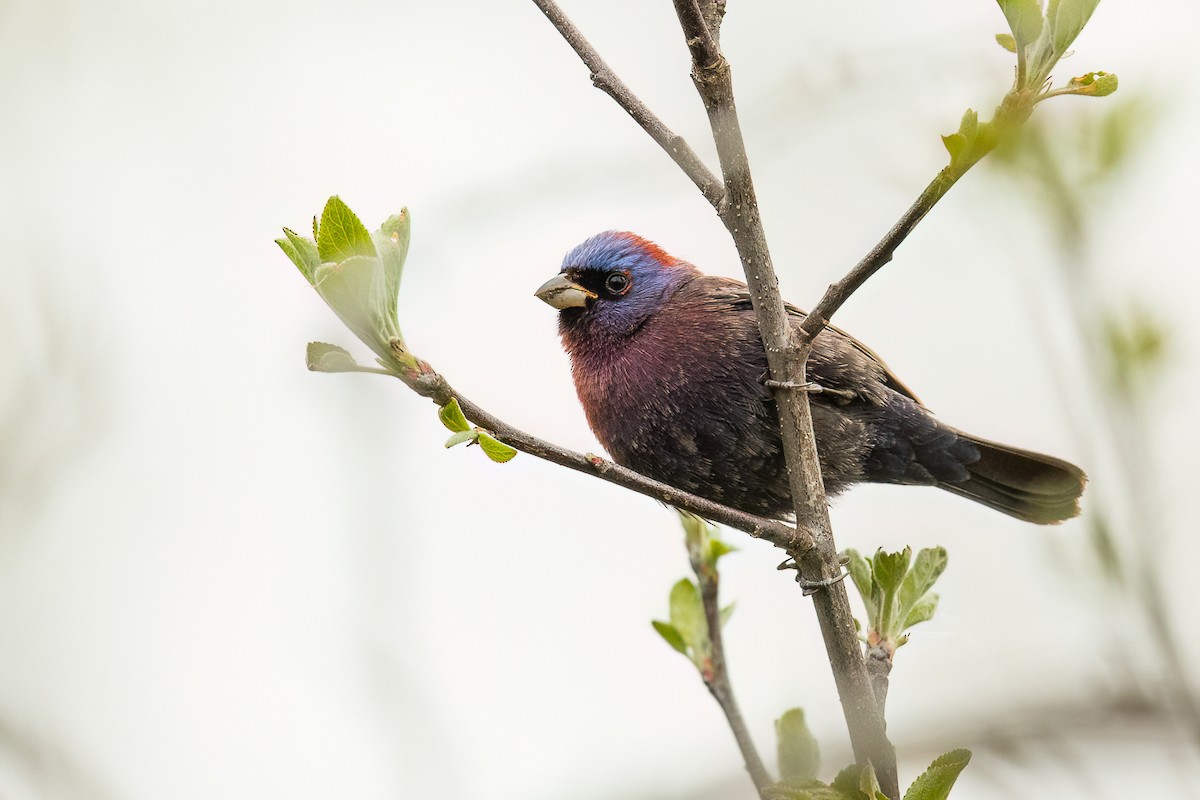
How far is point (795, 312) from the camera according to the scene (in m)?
4.71

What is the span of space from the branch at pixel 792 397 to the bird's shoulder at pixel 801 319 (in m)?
1.61

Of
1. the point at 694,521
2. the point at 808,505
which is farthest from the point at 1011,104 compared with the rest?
the point at 694,521

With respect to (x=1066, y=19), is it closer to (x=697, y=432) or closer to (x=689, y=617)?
(x=689, y=617)

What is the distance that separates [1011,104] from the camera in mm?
2305

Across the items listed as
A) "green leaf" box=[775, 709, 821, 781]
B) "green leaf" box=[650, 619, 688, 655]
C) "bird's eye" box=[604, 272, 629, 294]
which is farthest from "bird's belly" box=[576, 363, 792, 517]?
"green leaf" box=[775, 709, 821, 781]

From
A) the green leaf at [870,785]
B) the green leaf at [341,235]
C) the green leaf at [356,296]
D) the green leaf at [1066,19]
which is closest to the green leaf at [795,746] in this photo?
the green leaf at [870,785]

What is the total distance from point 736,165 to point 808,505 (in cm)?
80

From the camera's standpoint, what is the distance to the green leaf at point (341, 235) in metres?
2.41

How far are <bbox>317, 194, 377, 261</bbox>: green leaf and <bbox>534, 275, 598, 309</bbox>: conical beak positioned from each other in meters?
2.28

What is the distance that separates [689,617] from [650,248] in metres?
2.05

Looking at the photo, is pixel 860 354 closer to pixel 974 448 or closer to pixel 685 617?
pixel 974 448

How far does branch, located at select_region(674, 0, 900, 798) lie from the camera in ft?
8.21

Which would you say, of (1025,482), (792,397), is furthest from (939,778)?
(1025,482)

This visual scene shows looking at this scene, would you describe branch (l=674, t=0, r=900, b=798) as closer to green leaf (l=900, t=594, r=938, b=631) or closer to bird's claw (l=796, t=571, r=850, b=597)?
bird's claw (l=796, t=571, r=850, b=597)
